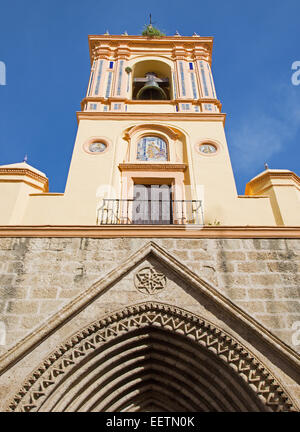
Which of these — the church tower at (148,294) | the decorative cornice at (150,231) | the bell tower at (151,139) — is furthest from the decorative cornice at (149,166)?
the decorative cornice at (150,231)

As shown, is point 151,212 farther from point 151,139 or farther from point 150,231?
point 151,139

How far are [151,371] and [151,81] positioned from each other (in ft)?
34.3

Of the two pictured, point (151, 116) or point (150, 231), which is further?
point (151, 116)

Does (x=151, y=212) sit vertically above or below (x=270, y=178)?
below

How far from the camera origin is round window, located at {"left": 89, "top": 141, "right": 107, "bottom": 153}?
403 inches

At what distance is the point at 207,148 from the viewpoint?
412 inches

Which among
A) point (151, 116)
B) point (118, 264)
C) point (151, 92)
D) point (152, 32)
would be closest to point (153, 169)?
point (151, 116)

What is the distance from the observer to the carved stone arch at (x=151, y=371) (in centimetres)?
537

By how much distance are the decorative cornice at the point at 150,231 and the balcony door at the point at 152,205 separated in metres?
1.45

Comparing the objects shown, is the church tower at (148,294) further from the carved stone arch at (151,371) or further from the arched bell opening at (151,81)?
the arched bell opening at (151,81)

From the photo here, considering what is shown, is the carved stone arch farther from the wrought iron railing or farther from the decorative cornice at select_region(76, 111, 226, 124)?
the decorative cornice at select_region(76, 111, 226, 124)

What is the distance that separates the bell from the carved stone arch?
907 centimetres

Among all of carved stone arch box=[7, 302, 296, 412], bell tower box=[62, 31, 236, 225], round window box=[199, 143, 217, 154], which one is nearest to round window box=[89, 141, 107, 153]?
bell tower box=[62, 31, 236, 225]

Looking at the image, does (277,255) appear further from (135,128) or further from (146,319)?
(135,128)
